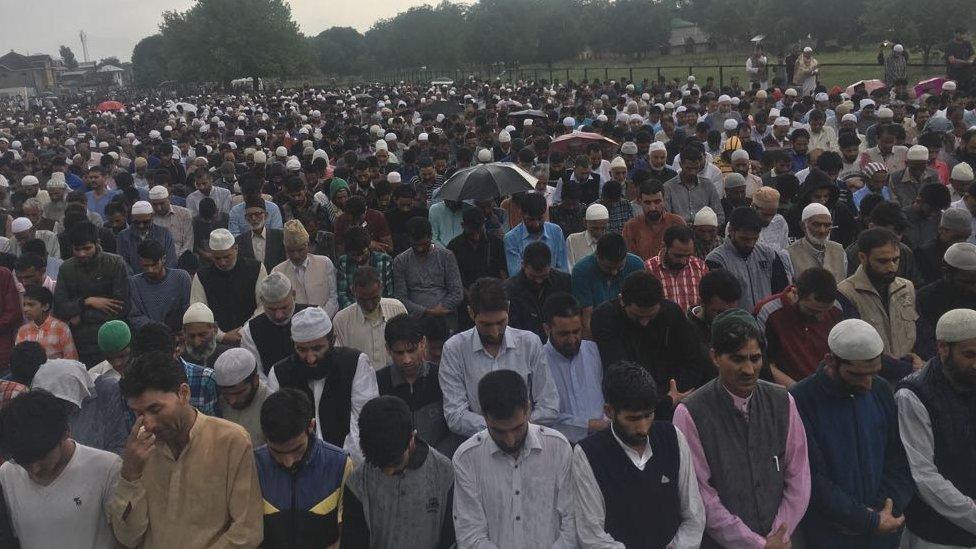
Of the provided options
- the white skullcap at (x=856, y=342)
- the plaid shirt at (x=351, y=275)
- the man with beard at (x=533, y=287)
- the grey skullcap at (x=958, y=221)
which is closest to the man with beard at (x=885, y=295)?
the grey skullcap at (x=958, y=221)

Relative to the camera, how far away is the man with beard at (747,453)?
3.87 m

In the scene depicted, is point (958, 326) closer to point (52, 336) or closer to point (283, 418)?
point (283, 418)

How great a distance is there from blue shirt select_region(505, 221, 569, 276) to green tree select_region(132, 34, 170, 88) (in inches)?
2800

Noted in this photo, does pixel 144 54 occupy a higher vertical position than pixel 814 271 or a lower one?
higher

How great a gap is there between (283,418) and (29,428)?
1001 mm

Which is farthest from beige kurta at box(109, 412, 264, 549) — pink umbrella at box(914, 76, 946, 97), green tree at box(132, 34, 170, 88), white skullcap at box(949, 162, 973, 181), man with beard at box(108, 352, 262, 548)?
green tree at box(132, 34, 170, 88)

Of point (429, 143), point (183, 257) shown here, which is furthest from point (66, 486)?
point (429, 143)

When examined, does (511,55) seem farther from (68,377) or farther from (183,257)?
(68,377)

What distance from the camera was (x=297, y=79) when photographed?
233ft

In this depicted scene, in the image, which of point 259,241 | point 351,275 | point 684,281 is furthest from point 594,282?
point 259,241

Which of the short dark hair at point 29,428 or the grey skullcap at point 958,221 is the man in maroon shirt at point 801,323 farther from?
the short dark hair at point 29,428

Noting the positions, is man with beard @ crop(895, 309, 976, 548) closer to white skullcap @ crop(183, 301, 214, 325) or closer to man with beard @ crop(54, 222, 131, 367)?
white skullcap @ crop(183, 301, 214, 325)

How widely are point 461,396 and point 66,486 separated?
214cm

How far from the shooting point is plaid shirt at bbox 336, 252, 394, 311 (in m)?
7.01
